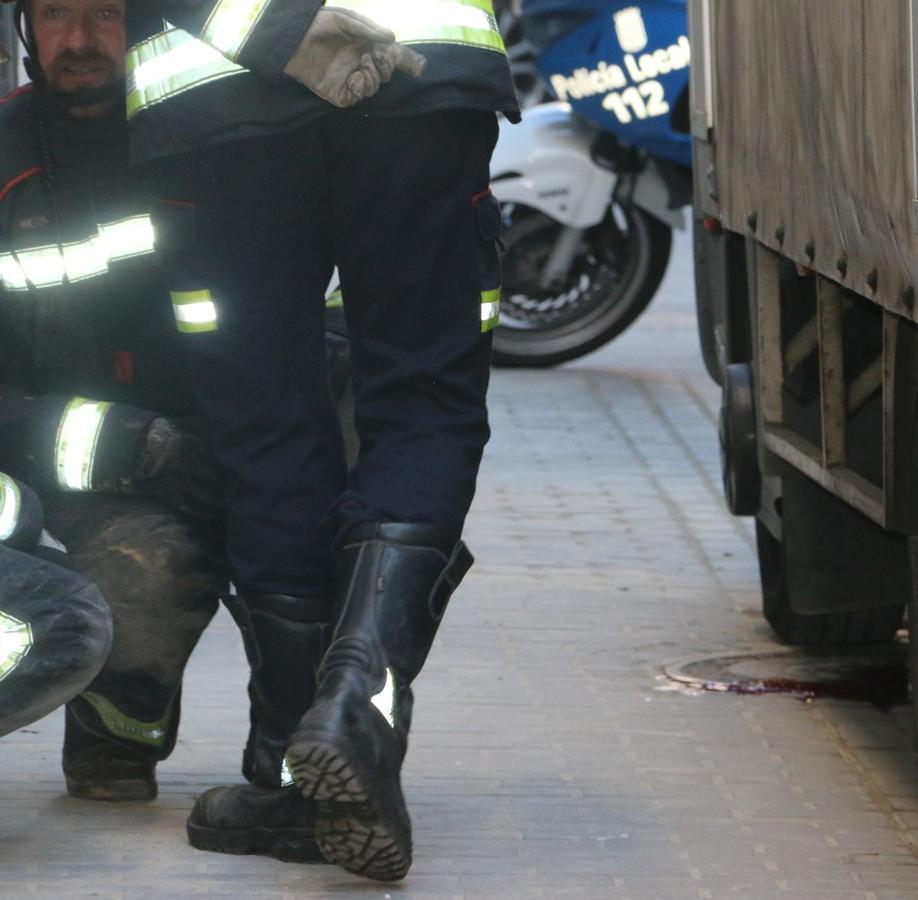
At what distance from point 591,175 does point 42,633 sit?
610 centimetres

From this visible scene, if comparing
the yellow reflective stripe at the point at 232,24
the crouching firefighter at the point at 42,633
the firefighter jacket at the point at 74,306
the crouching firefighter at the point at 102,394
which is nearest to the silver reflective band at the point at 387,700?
the crouching firefighter at the point at 42,633

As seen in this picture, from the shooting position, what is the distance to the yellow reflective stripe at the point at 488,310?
3.50m

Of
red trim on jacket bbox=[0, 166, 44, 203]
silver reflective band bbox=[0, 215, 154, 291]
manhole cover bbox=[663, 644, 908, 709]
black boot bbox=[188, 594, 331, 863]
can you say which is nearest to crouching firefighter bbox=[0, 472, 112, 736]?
black boot bbox=[188, 594, 331, 863]

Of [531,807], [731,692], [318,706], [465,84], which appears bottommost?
[731,692]

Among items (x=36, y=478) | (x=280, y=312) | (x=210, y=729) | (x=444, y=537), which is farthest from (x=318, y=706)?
(x=210, y=729)

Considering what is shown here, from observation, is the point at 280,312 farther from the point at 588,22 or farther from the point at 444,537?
the point at 588,22

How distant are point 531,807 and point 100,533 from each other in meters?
0.90

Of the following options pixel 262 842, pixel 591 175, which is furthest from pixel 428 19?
pixel 591 175

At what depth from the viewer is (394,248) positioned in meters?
3.40

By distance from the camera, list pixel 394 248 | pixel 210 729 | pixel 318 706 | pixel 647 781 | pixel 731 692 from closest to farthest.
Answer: pixel 318 706, pixel 394 248, pixel 647 781, pixel 210 729, pixel 731 692

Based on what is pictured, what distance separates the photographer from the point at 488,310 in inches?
138

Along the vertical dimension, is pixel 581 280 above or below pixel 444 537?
below

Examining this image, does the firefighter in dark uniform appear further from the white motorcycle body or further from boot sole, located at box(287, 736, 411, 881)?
the white motorcycle body

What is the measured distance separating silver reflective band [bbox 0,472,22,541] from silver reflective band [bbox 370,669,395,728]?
2.19 feet
